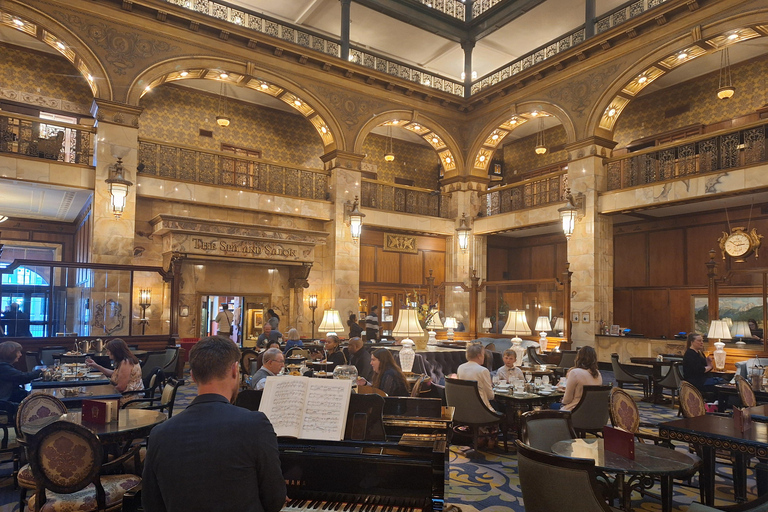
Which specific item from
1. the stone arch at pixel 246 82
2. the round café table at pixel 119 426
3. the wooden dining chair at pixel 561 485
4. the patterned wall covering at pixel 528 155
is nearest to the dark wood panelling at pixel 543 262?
the patterned wall covering at pixel 528 155

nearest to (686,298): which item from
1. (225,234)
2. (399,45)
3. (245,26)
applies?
(399,45)

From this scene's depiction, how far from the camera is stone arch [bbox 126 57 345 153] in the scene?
12.1m

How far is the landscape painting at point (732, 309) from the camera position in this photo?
13062mm

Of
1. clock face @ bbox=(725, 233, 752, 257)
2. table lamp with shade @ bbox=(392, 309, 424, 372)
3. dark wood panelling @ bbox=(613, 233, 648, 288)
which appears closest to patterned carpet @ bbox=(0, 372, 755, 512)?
table lamp with shade @ bbox=(392, 309, 424, 372)

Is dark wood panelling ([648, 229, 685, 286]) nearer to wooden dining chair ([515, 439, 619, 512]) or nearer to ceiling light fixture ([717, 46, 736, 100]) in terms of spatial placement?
ceiling light fixture ([717, 46, 736, 100])

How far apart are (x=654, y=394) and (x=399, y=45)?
12.3 meters

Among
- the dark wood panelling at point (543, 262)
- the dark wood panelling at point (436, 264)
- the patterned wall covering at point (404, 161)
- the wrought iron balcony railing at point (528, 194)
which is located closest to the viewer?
the wrought iron balcony railing at point (528, 194)

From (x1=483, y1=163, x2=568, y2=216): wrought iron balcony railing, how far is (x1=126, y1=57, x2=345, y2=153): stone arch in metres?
5.31

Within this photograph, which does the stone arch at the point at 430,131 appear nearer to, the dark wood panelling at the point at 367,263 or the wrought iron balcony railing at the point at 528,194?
the wrought iron balcony railing at the point at 528,194

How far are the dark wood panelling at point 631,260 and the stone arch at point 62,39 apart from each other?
14.6 meters

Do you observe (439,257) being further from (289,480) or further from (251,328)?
(289,480)

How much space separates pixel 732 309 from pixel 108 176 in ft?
50.5

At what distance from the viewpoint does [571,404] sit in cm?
549

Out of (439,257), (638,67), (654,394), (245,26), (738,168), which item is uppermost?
(245,26)
